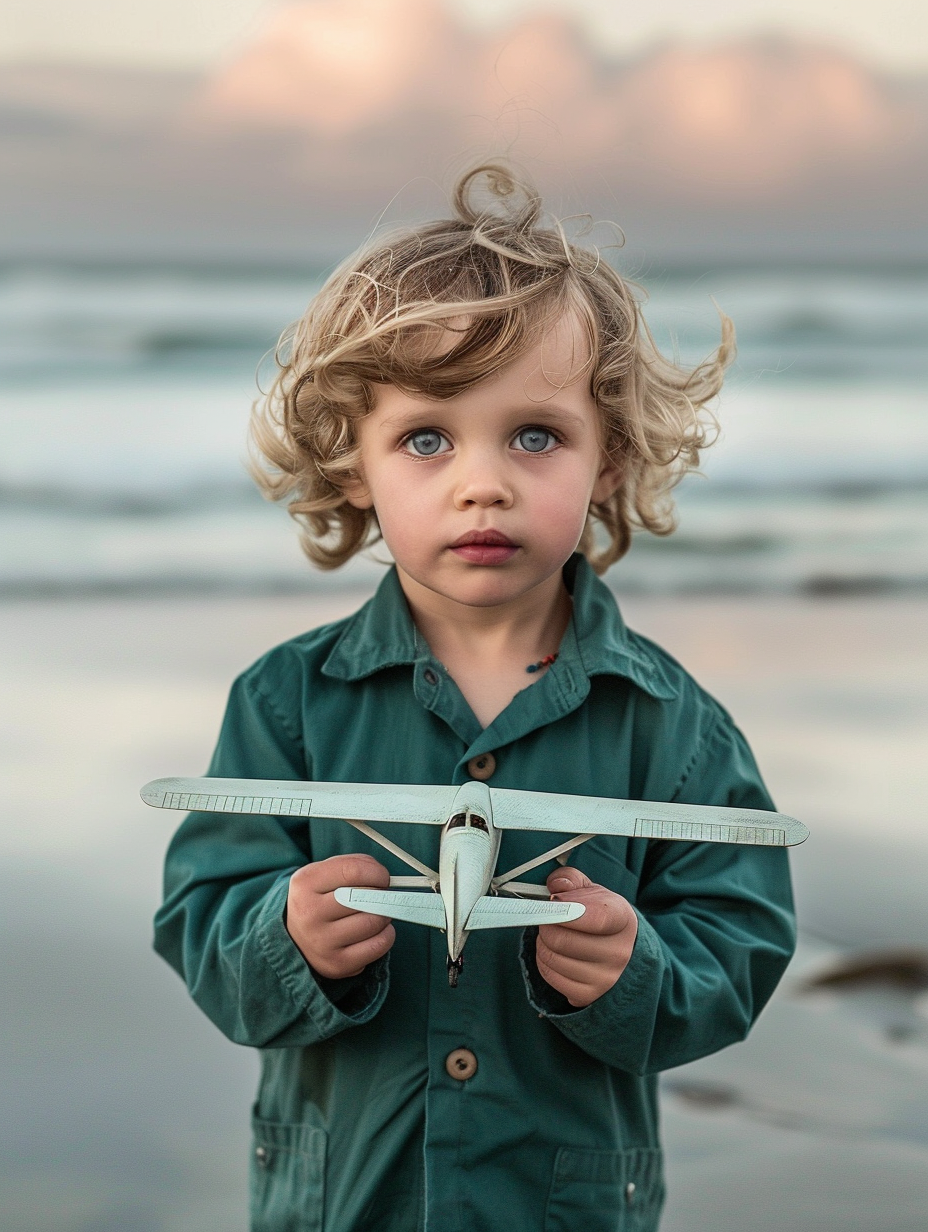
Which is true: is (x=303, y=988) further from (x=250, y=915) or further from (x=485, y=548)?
(x=485, y=548)

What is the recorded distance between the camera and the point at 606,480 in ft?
4.71

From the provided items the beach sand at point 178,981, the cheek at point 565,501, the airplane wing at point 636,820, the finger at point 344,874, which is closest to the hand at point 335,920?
the finger at point 344,874

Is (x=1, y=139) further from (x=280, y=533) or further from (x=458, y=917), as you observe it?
(x=458, y=917)

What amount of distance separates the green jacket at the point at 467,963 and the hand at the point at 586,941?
0.02 m

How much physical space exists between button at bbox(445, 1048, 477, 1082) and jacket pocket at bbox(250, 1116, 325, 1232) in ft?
0.53

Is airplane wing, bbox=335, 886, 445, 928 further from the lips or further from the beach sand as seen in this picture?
the beach sand

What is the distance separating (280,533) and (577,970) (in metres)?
3.10

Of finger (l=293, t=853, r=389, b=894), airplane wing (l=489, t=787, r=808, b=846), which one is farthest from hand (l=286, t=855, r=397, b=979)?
airplane wing (l=489, t=787, r=808, b=846)

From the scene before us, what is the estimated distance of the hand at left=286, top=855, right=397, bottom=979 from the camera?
1152mm

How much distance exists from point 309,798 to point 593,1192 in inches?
19.2

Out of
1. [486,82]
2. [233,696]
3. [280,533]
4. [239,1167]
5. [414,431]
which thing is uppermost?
[486,82]

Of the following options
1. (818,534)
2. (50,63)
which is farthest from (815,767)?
(50,63)

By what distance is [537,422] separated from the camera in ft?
4.12

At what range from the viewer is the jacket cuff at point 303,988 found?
3.95 feet
